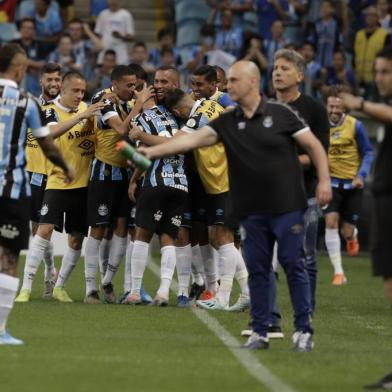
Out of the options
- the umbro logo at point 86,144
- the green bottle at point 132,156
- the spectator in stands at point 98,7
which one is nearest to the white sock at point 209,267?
the umbro logo at point 86,144

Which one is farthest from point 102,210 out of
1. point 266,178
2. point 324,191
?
point 324,191

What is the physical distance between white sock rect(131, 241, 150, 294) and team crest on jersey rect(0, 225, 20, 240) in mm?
3669

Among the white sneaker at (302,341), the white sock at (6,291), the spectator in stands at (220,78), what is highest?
the spectator in stands at (220,78)

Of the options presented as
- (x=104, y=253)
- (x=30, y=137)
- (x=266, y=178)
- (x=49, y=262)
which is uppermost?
(x=266, y=178)

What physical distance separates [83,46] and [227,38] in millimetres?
2758

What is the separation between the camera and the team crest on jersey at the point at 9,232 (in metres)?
10.1

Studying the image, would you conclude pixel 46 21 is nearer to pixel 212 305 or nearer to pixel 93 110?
pixel 93 110

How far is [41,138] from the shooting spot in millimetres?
10242

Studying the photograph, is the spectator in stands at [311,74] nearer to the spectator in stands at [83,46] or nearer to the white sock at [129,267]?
the spectator in stands at [83,46]

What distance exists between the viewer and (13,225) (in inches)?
401

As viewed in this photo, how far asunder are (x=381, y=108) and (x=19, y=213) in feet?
9.73

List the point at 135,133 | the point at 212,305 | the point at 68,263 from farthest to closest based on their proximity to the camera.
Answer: the point at 68,263 < the point at 212,305 < the point at 135,133

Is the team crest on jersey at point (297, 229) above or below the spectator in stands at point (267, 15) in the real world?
below

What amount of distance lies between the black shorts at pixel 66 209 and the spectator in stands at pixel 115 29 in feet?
40.7
